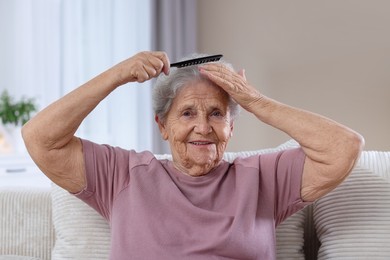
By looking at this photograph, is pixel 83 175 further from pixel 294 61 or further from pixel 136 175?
pixel 294 61

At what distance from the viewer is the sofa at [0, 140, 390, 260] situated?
64.0 inches

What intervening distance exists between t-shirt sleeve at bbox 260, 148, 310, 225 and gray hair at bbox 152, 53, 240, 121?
0.18 metres

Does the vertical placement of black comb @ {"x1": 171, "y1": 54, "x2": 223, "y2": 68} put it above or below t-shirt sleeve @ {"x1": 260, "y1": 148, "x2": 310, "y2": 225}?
above

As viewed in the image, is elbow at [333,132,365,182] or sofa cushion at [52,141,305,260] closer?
elbow at [333,132,365,182]

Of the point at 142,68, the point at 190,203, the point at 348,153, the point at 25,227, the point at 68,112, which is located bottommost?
the point at 25,227

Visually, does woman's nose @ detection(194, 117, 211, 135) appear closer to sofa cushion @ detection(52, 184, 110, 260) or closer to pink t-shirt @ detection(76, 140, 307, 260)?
pink t-shirt @ detection(76, 140, 307, 260)

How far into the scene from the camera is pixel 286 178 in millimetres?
1618

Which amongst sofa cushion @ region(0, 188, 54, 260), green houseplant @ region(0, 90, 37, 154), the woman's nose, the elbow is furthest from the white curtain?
the elbow

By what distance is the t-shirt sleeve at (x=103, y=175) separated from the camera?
1.60 metres

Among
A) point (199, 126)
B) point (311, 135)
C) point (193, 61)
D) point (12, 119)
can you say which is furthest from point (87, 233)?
point (12, 119)

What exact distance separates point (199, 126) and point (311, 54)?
2.47m

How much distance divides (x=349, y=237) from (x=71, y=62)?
9.31 ft

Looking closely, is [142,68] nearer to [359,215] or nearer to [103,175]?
[103,175]

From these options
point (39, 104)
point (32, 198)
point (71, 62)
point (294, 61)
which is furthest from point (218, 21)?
point (32, 198)
